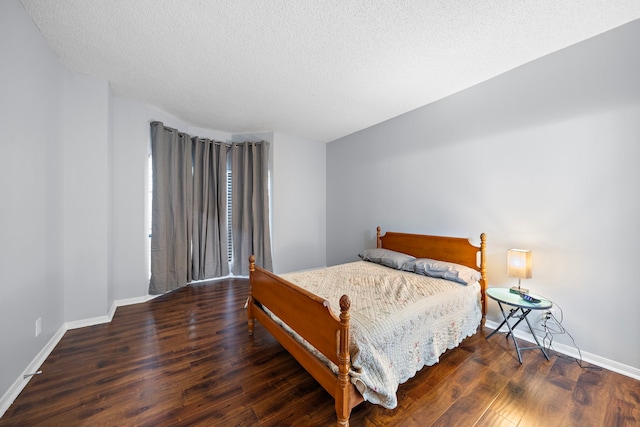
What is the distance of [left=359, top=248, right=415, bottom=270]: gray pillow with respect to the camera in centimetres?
290

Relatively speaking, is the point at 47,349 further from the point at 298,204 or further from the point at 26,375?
the point at 298,204

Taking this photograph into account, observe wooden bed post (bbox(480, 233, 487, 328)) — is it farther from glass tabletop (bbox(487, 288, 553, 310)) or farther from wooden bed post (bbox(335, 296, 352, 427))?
wooden bed post (bbox(335, 296, 352, 427))

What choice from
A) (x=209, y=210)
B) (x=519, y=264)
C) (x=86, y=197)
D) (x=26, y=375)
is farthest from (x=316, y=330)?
(x=209, y=210)

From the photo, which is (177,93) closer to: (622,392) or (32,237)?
(32,237)

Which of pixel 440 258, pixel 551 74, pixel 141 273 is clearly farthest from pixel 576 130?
pixel 141 273

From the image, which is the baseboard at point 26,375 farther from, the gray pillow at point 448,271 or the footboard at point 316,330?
the gray pillow at point 448,271

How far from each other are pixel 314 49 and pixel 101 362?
10.7ft

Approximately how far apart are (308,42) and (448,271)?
257 cm

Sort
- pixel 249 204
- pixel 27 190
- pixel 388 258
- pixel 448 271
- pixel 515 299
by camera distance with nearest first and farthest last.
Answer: pixel 27 190 → pixel 515 299 → pixel 448 271 → pixel 388 258 → pixel 249 204

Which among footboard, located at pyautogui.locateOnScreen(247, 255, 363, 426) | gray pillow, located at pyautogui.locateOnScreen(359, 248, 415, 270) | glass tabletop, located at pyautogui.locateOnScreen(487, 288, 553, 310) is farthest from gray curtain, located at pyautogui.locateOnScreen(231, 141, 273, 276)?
glass tabletop, located at pyautogui.locateOnScreen(487, 288, 553, 310)

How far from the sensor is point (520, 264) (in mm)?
2123

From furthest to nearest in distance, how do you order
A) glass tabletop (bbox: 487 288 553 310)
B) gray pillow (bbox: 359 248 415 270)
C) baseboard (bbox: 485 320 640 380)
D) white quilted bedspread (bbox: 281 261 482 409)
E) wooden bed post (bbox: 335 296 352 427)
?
gray pillow (bbox: 359 248 415 270) → glass tabletop (bbox: 487 288 553 310) → baseboard (bbox: 485 320 640 380) → white quilted bedspread (bbox: 281 261 482 409) → wooden bed post (bbox: 335 296 352 427)

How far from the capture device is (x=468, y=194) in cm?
272

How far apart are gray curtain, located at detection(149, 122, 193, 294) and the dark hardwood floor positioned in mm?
1115
